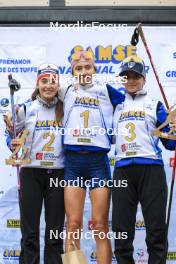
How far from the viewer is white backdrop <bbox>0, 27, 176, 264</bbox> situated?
13.6 ft

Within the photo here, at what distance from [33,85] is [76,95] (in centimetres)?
82

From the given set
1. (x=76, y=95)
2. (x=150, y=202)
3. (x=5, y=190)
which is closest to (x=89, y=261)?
(x=5, y=190)

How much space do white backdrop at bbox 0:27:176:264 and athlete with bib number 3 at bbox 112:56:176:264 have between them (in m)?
0.79

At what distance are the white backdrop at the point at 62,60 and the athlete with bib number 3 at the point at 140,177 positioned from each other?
787 mm

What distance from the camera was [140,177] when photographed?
330cm

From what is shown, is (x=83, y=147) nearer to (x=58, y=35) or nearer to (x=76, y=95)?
(x=76, y=95)

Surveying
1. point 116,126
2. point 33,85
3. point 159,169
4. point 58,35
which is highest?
point 58,35

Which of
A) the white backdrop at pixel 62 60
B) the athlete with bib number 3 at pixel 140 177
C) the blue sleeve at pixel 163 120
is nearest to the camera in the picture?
the athlete with bib number 3 at pixel 140 177

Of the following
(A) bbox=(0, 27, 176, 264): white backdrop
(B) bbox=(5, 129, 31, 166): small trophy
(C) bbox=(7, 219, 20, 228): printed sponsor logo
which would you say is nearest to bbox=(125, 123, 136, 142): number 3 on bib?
(B) bbox=(5, 129, 31, 166): small trophy

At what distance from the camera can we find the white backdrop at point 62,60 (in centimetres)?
414

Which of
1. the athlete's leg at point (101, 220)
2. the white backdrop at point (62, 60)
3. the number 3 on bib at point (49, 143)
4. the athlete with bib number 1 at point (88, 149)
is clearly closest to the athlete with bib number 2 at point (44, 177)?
the number 3 on bib at point (49, 143)

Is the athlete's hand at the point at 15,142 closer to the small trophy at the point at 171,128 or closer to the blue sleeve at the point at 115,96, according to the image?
the blue sleeve at the point at 115,96

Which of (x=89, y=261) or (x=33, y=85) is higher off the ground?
(x=33, y=85)

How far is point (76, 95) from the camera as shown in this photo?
349 cm
